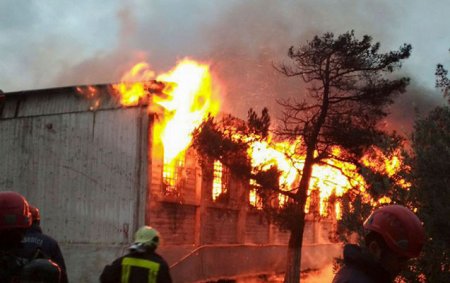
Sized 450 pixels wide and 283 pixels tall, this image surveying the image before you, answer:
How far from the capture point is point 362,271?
8.16 feet

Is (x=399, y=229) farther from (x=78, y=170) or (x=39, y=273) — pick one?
(x=78, y=170)

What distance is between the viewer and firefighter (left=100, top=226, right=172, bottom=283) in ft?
15.5

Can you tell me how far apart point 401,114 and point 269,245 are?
6.74 metres

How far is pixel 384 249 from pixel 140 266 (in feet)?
8.60

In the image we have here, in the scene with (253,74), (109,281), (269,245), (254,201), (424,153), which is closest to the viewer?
(109,281)

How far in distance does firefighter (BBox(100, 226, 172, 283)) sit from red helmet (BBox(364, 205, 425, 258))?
2456 millimetres

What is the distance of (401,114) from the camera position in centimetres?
1523

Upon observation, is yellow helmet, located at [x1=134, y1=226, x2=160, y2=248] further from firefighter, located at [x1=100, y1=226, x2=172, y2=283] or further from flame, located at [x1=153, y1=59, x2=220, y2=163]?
flame, located at [x1=153, y1=59, x2=220, y2=163]

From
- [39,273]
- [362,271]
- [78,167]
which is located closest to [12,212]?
[39,273]

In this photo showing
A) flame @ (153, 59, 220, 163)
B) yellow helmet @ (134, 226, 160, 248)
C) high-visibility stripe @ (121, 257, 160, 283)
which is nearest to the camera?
high-visibility stripe @ (121, 257, 160, 283)

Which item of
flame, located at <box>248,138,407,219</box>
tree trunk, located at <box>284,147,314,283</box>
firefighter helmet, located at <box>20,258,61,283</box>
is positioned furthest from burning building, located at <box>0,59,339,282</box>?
firefighter helmet, located at <box>20,258,61,283</box>

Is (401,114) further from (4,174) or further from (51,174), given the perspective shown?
(4,174)

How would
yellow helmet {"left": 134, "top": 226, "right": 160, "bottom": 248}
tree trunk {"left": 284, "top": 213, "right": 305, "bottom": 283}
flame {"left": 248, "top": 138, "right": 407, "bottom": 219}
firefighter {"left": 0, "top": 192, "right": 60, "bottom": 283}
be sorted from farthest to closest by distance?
tree trunk {"left": 284, "top": 213, "right": 305, "bottom": 283} → flame {"left": 248, "top": 138, "right": 407, "bottom": 219} → yellow helmet {"left": 134, "top": 226, "right": 160, "bottom": 248} → firefighter {"left": 0, "top": 192, "right": 60, "bottom": 283}

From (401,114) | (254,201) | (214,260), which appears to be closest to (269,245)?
(254,201)
